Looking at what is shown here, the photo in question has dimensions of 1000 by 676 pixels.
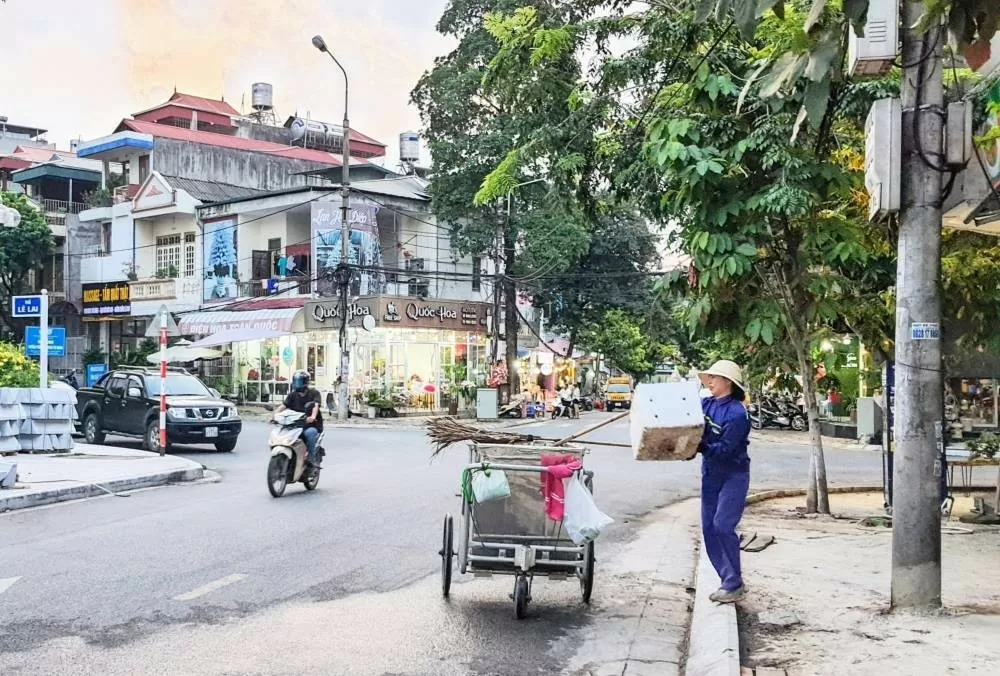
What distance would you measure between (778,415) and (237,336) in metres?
19.3

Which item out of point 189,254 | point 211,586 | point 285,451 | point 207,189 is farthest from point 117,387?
point 207,189

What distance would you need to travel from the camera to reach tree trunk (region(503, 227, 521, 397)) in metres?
39.2

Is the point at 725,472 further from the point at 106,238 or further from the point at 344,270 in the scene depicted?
the point at 106,238

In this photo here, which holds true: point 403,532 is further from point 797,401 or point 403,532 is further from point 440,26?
point 440,26

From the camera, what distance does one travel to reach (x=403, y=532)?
35.9 feet

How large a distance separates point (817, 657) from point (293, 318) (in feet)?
111

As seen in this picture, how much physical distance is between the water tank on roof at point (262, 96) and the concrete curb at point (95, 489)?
1918 inches

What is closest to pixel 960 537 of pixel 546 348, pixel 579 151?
pixel 579 151

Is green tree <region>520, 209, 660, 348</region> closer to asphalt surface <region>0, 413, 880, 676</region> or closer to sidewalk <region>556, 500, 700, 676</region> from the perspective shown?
asphalt surface <region>0, 413, 880, 676</region>

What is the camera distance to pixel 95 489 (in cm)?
1419

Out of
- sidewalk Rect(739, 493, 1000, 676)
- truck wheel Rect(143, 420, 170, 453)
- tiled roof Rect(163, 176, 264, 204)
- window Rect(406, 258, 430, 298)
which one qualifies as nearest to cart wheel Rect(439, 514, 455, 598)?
sidewalk Rect(739, 493, 1000, 676)

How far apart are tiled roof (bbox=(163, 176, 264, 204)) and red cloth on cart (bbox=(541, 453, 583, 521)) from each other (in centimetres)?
3817

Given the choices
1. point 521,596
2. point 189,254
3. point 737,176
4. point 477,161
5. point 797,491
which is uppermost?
Result: point 477,161

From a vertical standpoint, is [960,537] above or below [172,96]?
below
